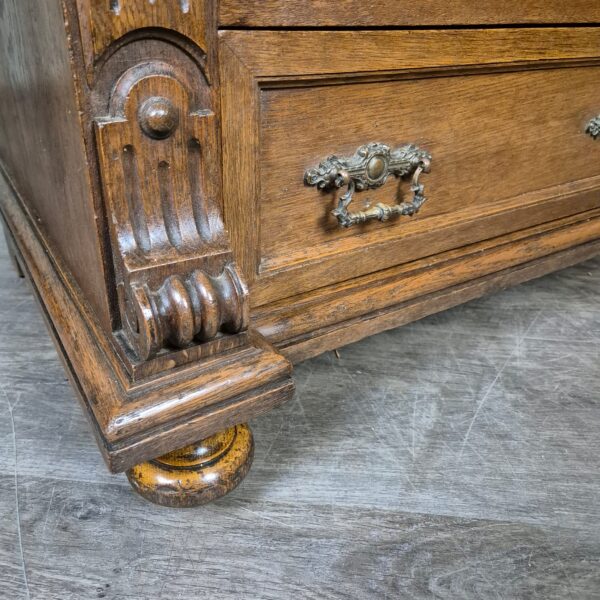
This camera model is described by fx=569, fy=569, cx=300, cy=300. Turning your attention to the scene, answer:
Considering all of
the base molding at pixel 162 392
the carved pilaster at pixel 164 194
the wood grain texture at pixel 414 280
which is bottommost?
the wood grain texture at pixel 414 280

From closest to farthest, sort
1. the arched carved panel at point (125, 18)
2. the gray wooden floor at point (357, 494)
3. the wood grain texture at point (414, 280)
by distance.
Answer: the arched carved panel at point (125, 18)
the gray wooden floor at point (357, 494)
the wood grain texture at point (414, 280)

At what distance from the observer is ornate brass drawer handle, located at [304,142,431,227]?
0.58m

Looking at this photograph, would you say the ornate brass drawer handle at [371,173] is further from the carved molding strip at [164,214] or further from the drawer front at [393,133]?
the carved molding strip at [164,214]

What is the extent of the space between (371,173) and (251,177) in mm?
140

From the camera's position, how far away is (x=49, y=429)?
70cm

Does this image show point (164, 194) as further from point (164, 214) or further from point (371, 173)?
point (371, 173)

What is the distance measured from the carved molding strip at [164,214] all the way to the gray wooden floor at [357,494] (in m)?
0.22

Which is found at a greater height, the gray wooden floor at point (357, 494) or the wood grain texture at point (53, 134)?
the wood grain texture at point (53, 134)

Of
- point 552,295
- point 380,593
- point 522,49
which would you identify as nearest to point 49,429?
point 380,593

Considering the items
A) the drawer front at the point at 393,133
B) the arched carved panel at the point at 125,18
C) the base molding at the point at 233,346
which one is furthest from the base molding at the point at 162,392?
the arched carved panel at the point at 125,18

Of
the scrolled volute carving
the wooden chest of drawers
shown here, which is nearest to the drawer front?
the wooden chest of drawers

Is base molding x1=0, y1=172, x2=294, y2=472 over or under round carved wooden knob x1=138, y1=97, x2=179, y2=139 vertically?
under

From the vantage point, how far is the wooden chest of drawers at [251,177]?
0.43 metres

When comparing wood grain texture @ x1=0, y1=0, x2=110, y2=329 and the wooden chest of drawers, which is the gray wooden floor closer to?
the wooden chest of drawers
